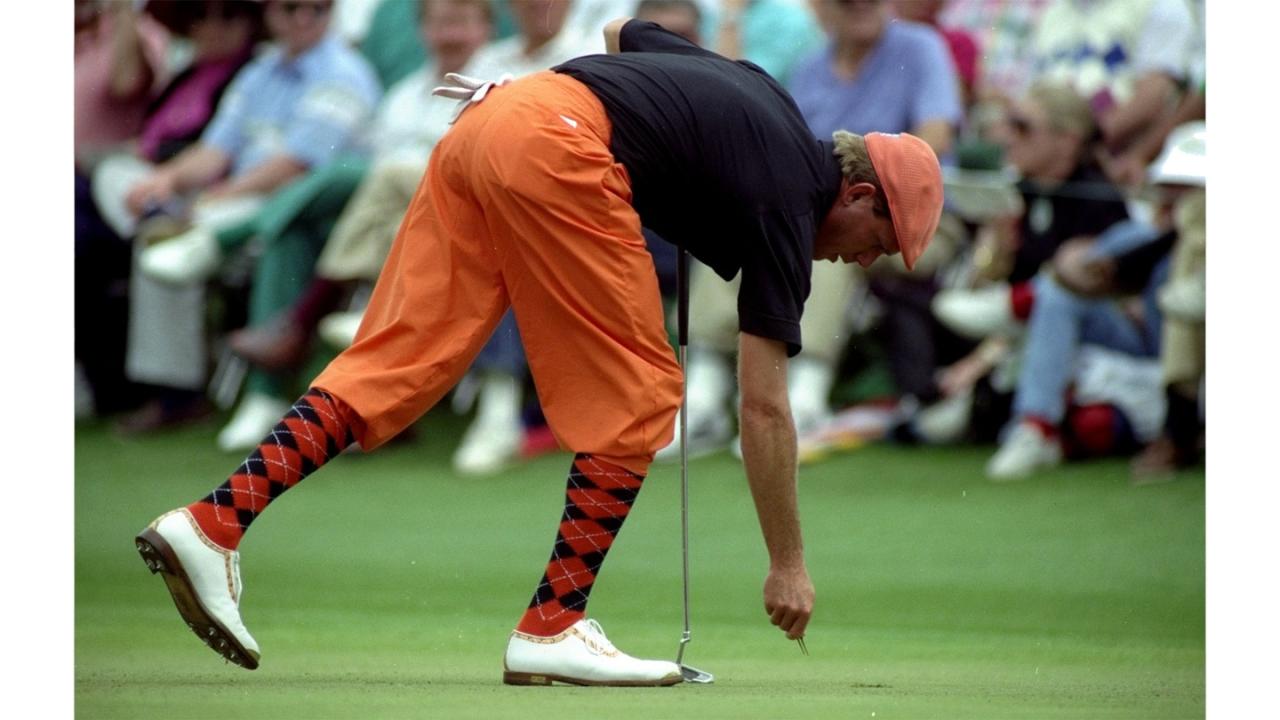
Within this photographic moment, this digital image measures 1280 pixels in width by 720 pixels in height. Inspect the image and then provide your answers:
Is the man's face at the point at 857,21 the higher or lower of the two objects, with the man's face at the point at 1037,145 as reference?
higher

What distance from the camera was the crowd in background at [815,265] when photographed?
615 cm

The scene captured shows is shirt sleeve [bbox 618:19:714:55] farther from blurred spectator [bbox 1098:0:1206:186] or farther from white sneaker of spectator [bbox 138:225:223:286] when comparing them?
white sneaker of spectator [bbox 138:225:223:286]

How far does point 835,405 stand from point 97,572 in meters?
2.46

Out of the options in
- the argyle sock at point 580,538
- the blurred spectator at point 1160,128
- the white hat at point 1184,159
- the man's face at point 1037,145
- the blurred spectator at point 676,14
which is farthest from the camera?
the blurred spectator at point 676,14

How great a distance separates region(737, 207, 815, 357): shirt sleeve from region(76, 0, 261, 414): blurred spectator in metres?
4.09

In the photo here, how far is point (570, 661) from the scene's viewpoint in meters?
3.62

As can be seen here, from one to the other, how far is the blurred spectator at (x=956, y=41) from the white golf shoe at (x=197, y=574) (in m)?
4.03

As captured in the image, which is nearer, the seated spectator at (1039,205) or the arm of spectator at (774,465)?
the arm of spectator at (774,465)

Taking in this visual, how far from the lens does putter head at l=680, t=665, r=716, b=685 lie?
3820 mm

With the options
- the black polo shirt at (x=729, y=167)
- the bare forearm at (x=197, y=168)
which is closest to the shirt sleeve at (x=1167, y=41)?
the black polo shirt at (x=729, y=167)

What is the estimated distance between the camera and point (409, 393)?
3.60 metres

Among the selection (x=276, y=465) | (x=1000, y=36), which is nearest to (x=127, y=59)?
(x=1000, y=36)

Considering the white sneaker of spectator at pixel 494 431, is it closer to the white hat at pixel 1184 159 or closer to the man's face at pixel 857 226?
the white hat at pixel 1184 159
